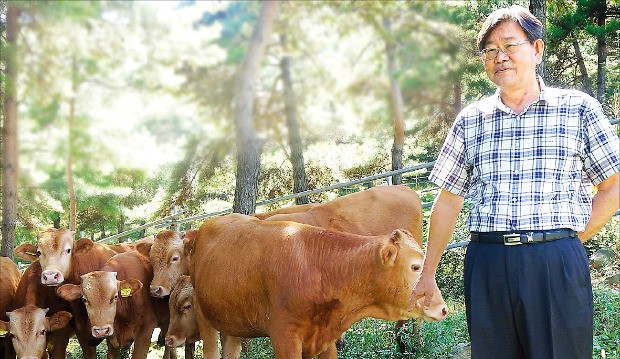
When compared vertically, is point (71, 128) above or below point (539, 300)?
above

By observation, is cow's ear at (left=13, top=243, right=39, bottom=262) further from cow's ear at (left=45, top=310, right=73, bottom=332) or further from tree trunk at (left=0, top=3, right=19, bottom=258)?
cow's ear at (left=45, top=310, right=73, bottom=332)

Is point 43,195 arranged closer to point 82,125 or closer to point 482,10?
point 82,125

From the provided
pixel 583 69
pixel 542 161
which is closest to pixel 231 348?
pixel 542 161

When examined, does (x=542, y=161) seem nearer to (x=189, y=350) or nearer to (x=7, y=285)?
(x=189, y=350)

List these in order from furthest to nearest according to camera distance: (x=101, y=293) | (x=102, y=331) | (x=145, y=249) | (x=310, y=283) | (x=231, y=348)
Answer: (x=145, y=249), (x=101, y=293), (x=231, y=348), (x=102, y=331), (x=310, y=283)

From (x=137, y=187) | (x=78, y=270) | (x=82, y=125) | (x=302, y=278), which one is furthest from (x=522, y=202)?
(x=78, y=270)

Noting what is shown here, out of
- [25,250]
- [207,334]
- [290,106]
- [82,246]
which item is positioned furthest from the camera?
[82,246]

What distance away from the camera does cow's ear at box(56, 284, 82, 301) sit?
18.4 feet

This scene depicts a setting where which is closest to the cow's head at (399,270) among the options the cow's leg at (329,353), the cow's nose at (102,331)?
the cow's leg at (329,353)

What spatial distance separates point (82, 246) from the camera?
633 cm

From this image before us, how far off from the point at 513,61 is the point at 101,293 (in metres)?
4.22

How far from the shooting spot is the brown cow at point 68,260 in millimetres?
6043

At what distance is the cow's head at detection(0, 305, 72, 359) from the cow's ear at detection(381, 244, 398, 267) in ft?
10.7

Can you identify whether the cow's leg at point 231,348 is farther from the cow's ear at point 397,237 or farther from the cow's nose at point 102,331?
the cow's ear at point 397,237
